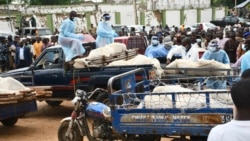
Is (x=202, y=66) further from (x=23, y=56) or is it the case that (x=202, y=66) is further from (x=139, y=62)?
(x=23, y=56)

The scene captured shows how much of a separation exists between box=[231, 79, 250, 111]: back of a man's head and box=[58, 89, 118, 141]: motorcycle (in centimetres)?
373

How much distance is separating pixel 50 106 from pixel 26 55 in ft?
19.5

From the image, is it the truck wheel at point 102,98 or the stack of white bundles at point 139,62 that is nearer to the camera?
the truck wheel at point 102,98

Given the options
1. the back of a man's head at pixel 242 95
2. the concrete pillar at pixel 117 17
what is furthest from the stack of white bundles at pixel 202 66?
the concrete pillar at pixel 117 17

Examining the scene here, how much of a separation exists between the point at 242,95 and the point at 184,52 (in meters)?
7.46

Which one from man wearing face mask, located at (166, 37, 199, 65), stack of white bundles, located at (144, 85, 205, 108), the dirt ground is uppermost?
man wearing face mask, located at (166, 37, 199, 65)

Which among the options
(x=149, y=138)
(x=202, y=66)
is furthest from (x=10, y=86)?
(x=202, y=66)

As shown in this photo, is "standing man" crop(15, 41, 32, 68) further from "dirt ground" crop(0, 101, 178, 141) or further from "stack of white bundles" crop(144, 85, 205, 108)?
"stack of white bundles" crop(144, 85, 205, 108)

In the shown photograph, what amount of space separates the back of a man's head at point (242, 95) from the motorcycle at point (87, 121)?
12.2 feet

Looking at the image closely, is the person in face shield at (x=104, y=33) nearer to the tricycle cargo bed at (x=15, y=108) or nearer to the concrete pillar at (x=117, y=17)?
the tricycle cargo bed at (x=15, y=108)

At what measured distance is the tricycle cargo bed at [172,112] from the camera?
5.04 meters

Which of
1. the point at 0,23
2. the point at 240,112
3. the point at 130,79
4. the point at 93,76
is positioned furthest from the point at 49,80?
the point at 0,23

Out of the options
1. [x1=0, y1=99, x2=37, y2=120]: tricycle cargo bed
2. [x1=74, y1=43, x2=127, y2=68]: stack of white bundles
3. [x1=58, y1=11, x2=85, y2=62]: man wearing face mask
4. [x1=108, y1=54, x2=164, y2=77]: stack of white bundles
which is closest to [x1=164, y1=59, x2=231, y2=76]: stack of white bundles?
[x1=108, y1=54, x2=164, y2=77]: stack of white bundles

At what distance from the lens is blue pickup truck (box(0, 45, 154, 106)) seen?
8.62 metres
